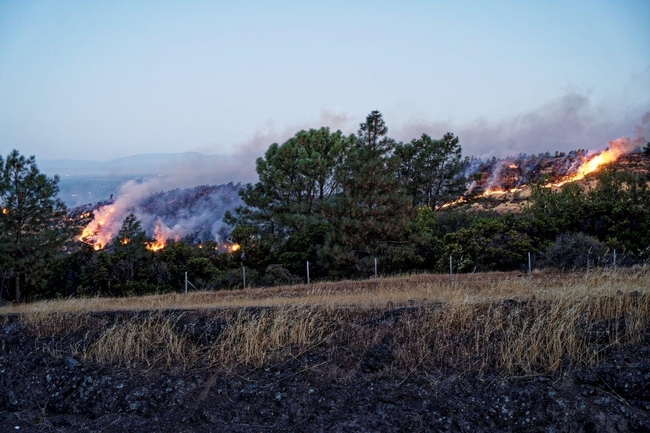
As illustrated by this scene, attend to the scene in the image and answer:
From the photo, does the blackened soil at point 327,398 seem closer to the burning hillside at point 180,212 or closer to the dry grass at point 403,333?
the dry grass at point 403,333

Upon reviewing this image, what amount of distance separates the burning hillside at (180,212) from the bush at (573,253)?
159 ft

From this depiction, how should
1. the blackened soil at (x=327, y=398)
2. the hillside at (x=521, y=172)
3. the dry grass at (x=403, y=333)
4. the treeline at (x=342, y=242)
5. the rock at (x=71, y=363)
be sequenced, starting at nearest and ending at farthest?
the blackened soil at (x=327, y=398)
the dry grass at (x=403, y=333)
the rock at (x=71, y=363)
the treeline at (x=342, y=242)
the hillside at (x=521, y=172)

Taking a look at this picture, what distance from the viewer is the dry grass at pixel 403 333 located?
9.04 metres

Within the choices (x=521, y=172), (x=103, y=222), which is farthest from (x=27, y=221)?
(x=521, y=172)

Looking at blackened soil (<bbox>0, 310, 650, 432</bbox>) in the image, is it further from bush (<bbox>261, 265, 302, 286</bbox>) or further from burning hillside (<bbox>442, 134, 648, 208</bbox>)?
burning hillside (<bbox>442, 134, 648, 208</bbox>)

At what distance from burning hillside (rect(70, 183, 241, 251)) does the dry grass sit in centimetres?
5652

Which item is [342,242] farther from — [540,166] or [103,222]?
[540,166]

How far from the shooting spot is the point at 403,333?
9961 mm

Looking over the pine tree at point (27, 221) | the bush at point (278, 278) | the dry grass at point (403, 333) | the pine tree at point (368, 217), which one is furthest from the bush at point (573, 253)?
Result: the pine tree at point (27, 221)

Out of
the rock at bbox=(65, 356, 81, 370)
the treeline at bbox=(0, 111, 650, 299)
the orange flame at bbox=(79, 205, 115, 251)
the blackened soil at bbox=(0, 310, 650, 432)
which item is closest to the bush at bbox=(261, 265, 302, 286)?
the treeline at bbox=(0, 111, 650, 299)

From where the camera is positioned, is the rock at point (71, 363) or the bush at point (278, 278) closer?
the rock at point (71, 363)

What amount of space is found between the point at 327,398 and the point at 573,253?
18317 millimetres

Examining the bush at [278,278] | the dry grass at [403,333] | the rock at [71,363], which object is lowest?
the bush at [278,278]

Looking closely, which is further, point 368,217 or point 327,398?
point 368,217
